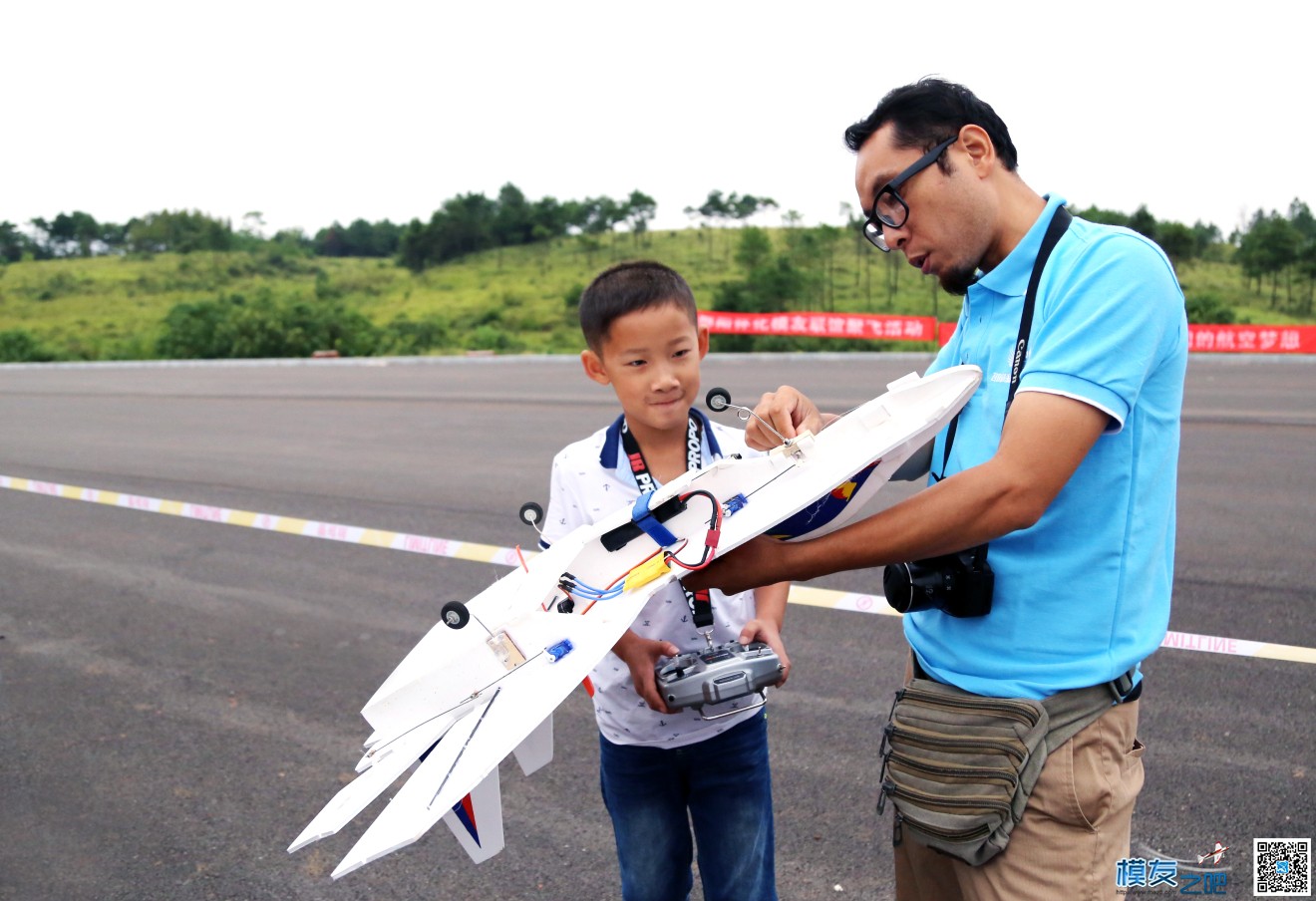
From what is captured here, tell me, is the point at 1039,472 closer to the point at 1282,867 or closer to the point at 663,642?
the point at 663,642

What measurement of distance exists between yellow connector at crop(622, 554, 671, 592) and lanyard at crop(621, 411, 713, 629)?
11.9 inches

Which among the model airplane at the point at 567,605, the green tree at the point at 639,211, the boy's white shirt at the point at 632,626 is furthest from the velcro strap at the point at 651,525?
the green tree at the point at 639,211

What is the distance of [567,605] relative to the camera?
217 cm

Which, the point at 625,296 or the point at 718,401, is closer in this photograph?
the point at 718,401

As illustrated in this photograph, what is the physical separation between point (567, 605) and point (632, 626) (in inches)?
15.2

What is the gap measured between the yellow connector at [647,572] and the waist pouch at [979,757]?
59 cm

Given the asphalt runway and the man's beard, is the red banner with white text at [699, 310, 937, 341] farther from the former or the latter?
the man's beard

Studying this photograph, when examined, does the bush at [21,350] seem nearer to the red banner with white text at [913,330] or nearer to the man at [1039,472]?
the red banner with white text at [913,330]

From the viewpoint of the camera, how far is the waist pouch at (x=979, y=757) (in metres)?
1.86

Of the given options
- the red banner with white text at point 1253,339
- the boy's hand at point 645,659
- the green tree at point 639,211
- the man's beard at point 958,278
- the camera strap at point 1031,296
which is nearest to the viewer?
the camera strap at point 1031,296

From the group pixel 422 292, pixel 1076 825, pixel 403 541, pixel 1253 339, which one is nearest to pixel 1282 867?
pixel 1076 825

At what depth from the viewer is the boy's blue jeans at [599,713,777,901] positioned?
2490mm

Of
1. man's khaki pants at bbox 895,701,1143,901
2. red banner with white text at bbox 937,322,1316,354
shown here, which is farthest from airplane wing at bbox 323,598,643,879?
red banner with white text at bbox 937,322,1316,354

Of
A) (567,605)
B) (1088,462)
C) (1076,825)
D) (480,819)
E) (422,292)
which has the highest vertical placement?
(422,292)
